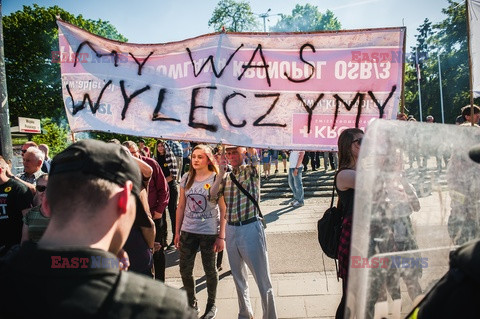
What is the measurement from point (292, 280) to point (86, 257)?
160 inches

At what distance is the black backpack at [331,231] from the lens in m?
2.68

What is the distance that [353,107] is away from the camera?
300 centimetres

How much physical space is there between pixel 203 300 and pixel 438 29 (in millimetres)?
42798

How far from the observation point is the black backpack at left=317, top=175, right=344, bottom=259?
2.68 meters

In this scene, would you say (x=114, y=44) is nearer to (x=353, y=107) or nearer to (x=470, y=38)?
(x=353, y=107)

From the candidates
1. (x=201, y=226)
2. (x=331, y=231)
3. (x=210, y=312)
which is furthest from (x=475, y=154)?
(x=210, y=312)

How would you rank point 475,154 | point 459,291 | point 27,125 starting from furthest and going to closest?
point 27,125 < point 475,154 < point 459,291

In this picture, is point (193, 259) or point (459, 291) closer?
A: point (459, 291)

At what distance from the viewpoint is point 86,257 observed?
3.40ft

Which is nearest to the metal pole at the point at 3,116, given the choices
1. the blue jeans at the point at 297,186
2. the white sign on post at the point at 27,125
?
the blue jeans at the point at 297,186

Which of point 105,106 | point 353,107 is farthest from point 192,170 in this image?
point 353,107

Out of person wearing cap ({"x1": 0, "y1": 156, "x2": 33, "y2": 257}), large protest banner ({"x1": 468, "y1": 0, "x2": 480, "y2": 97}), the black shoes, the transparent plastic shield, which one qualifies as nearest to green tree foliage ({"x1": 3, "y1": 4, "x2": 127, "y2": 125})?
person wearing cap ({"x1": 0, "y1": 156, "x2": 33, "y2": 257})

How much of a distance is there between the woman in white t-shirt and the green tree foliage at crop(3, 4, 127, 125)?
31.5 meters

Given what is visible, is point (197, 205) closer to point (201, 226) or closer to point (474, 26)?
point (201, 226)
